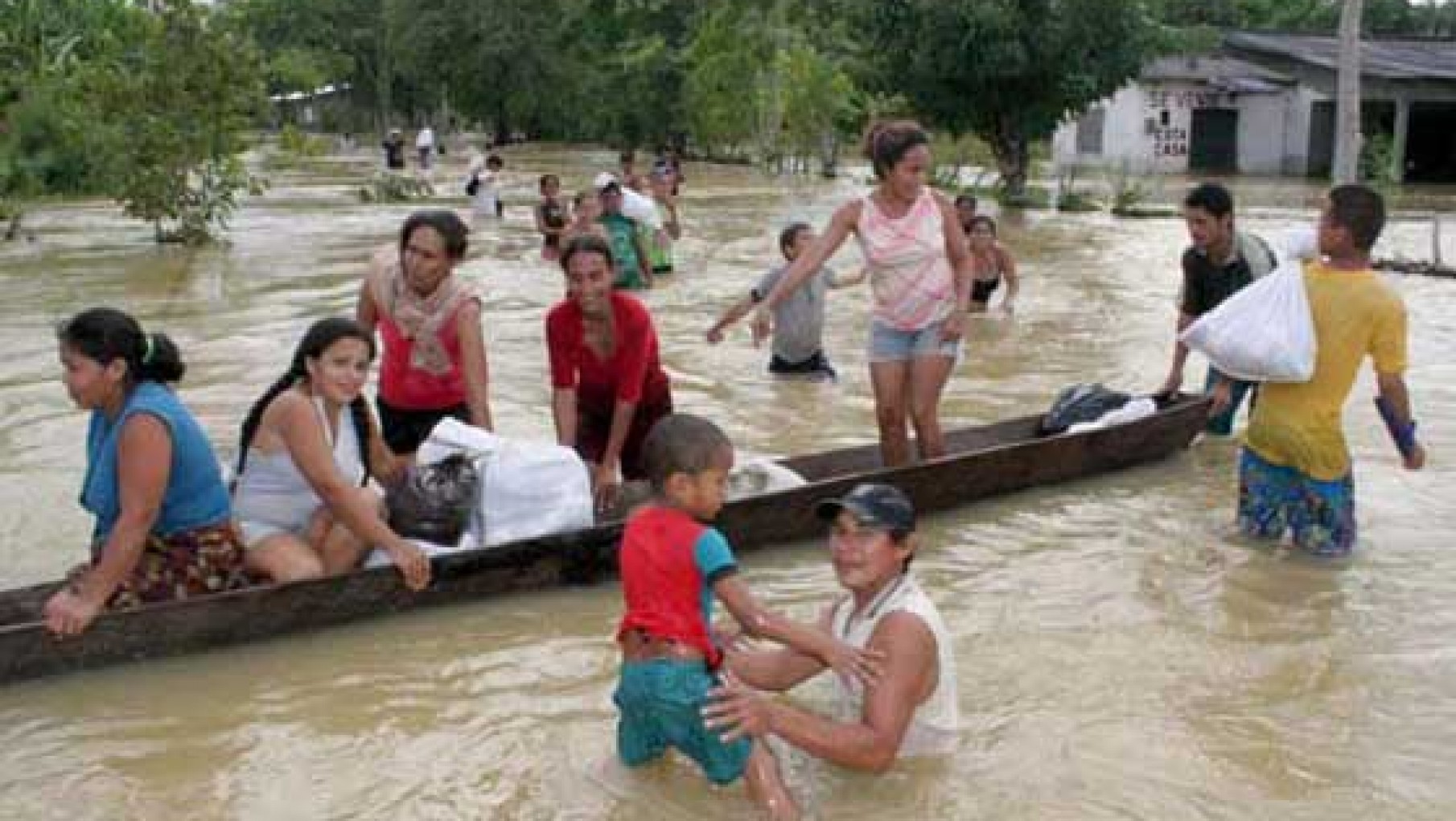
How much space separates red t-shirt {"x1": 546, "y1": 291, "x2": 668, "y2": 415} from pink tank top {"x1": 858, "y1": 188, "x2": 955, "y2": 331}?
1.09m

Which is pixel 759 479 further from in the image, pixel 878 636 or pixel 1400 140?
pixel 1400 140

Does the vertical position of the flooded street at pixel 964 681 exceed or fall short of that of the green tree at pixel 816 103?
it falls short

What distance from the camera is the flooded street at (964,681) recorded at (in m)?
4.11

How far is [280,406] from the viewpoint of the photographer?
474 centimetres

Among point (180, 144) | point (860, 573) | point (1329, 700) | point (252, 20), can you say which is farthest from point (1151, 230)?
point (252, 20)

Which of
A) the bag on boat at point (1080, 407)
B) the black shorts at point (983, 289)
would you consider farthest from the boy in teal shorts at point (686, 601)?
the black shorts at point (983, 289)

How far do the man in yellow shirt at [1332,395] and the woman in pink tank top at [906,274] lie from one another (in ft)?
4.44

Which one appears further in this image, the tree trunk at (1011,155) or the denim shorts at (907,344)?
the tree trunk at (1011,155)

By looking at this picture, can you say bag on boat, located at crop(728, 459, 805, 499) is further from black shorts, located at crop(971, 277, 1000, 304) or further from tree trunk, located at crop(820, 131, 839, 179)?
tree trunk, located at crop(820, 131, 839, 179)

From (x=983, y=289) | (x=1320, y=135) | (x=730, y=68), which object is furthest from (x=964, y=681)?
(x=730, y=68)

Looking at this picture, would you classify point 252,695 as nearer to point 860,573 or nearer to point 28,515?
point 860,573

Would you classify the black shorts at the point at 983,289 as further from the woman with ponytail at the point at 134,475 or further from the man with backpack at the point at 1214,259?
the woman with ponytail at the point at 134,475

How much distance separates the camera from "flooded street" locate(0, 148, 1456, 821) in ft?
13.5

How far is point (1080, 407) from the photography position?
801 centimetres
